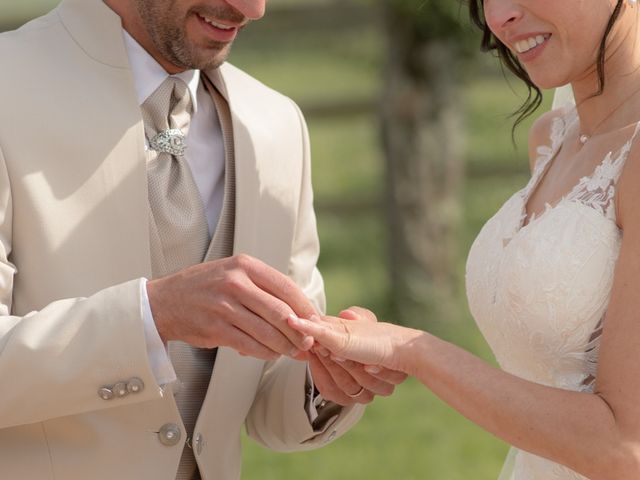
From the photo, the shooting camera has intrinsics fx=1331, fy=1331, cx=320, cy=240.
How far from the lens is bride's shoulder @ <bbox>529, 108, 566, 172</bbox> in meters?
3.97

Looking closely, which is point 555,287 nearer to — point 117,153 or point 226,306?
point 226,306

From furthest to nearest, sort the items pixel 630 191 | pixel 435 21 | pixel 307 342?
pixel 435 21
pixel 307 342
pixel 630 191

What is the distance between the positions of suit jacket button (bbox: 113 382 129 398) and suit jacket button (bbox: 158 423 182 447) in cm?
30

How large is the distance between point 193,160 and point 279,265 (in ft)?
1.30

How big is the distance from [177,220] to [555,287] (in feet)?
3.27

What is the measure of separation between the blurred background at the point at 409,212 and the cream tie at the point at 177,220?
2097 mm

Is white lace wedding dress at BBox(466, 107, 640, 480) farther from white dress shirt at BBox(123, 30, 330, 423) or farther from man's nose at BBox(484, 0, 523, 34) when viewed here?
white dress shirt at BBox(123, 30, 330, 423)

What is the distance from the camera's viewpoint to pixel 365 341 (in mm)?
3287

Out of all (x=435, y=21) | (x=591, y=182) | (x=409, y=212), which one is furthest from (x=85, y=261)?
(x=409, y=212)

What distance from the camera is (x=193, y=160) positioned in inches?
143

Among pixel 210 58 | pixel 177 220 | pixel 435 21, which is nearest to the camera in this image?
pixel 177 220

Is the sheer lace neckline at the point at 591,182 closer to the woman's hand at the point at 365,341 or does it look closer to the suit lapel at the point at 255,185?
the woman's hand at the point at 365,341

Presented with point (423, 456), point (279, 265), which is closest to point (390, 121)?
point (423, 456)

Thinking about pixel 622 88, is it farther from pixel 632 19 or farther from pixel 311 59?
pixel 311 59
